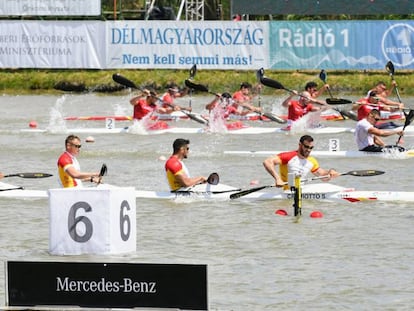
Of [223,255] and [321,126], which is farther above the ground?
[321,126]

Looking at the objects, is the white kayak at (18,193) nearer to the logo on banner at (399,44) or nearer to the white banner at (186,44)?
the white banner at (186,44)

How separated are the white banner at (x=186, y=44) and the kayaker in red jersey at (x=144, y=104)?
Result: 9.17m

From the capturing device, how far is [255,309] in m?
14.0

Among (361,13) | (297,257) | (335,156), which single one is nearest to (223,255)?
(297,257)

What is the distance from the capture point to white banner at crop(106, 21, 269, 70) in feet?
132

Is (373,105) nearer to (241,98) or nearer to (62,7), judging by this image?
(241,98)

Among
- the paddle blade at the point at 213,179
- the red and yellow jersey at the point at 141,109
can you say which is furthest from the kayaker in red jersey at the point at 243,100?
the paddle blade at the point at 213,179

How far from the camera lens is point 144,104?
31.0 meters

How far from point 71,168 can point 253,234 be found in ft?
9.36

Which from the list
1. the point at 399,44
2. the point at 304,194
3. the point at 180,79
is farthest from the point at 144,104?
the point at 304,194

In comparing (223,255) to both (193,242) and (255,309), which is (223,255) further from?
(255,309)

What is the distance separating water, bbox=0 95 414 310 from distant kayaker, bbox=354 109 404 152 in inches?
13.3

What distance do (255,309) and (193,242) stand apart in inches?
165

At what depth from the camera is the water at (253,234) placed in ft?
48.8
